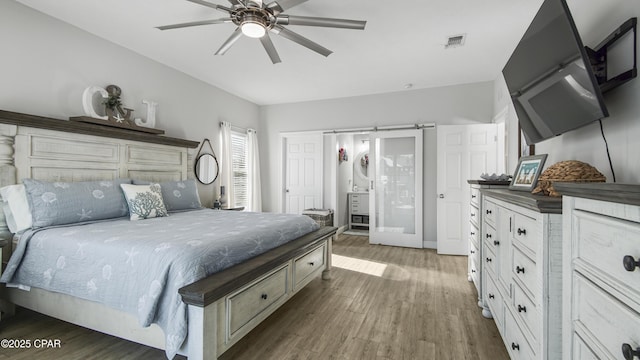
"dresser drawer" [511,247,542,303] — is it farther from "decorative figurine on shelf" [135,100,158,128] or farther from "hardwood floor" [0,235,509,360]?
"decorative figurine on shelf" [135,100,158,128]

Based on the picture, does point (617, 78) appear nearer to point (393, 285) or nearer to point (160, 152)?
point (393, 285)

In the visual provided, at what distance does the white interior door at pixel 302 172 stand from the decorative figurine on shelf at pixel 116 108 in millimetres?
2998

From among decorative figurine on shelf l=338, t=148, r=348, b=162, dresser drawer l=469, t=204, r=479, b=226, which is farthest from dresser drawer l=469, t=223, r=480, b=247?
decorative figurine on shelf l=338, t=148, r=348, b=162

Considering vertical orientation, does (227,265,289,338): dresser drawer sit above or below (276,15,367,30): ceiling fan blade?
below

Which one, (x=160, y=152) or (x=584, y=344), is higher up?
(x=160, y=152)

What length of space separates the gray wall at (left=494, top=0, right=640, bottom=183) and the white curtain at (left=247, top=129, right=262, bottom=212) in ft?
15.0

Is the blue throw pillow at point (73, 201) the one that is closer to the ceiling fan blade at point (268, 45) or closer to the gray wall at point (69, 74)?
the gray wall at point (69, 74)

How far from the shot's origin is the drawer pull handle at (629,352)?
2.19 feet

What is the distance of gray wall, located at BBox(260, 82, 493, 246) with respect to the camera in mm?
4578

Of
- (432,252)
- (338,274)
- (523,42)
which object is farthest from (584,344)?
(432,252)

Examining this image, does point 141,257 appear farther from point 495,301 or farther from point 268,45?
point 495,301

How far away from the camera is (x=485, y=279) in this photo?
8.04 feet

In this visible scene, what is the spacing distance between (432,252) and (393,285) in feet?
5.81

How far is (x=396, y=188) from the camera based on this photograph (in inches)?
199
